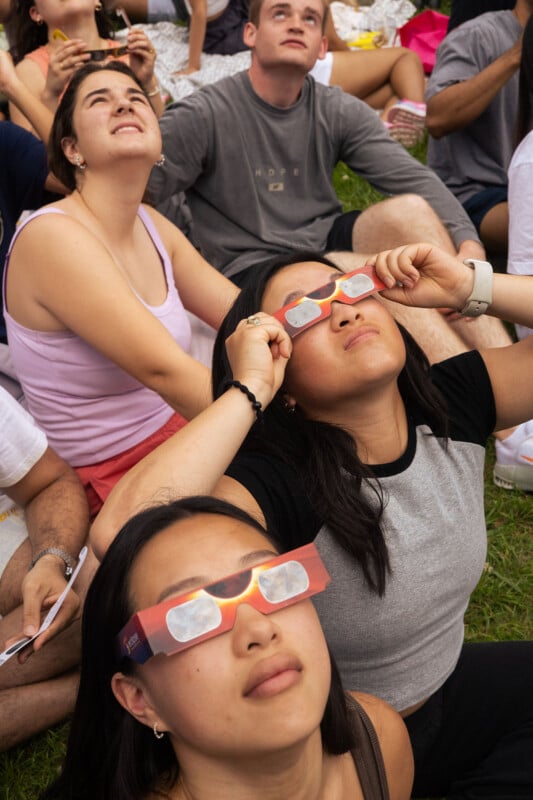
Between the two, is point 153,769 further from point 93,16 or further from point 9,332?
point 93,16

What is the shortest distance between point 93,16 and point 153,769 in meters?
3.81

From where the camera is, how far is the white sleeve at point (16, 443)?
262cm

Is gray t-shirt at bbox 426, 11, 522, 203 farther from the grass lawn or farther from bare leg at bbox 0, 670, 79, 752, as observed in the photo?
bare leg at bbox 0, 670, 79, 752

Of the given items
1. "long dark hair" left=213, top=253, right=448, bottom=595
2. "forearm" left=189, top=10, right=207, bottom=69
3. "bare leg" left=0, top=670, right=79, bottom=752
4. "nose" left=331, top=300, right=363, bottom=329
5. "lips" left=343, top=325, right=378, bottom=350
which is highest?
"nose" left=331, top=300, right=363, bottom=329

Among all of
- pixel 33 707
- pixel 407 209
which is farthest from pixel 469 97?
pixel 33 707

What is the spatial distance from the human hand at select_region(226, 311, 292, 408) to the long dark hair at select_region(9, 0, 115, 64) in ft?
10.4

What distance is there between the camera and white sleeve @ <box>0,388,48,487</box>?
2.62m

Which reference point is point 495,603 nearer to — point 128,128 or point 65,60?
point 128,128

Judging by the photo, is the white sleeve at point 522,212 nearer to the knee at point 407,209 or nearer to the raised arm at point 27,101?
the knee at point 407,209

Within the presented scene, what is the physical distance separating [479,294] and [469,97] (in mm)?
2823

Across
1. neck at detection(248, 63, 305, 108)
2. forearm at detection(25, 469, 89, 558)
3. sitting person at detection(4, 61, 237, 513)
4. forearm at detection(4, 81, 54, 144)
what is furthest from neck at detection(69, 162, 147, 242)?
neck at detection(248, 63, 305, 108)

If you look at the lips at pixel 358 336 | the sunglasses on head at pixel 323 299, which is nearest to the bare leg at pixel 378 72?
the sunglasses on head at pixel 323 299

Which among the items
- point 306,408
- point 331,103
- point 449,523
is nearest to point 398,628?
point 449,523

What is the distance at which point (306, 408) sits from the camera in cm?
216
